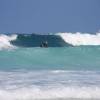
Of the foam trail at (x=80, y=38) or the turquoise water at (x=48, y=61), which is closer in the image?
the turquoise water at (x=48, y=61)

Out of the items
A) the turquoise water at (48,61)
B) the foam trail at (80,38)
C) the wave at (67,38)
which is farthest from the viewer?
the foam trail at (80,38)

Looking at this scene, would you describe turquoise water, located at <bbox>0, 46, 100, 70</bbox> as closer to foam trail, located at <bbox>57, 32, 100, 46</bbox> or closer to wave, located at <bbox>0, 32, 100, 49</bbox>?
wave, located at <bbox>0, 32, 100, 49</bbox>

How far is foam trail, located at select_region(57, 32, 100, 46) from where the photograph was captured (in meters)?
42.2

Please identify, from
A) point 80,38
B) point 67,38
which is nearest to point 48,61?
point 67,38

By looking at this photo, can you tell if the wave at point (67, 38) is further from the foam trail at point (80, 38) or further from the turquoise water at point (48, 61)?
the turquoise water at point (48, 61)

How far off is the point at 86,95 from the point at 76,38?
120 feet

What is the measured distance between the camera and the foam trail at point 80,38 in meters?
42.2

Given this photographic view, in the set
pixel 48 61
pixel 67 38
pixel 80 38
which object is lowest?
pixel 48 61

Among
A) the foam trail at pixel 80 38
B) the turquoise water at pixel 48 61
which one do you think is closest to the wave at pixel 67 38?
the foam trail at pixel 80 38

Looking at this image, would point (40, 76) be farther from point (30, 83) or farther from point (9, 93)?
point (9, 93)

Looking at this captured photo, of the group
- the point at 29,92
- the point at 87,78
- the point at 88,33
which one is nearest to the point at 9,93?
the point at 29,92

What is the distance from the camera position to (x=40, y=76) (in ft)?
31.6

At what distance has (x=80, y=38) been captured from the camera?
4388 centimetres

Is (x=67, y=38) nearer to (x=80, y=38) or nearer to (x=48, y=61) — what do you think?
(x=80, y=38)
